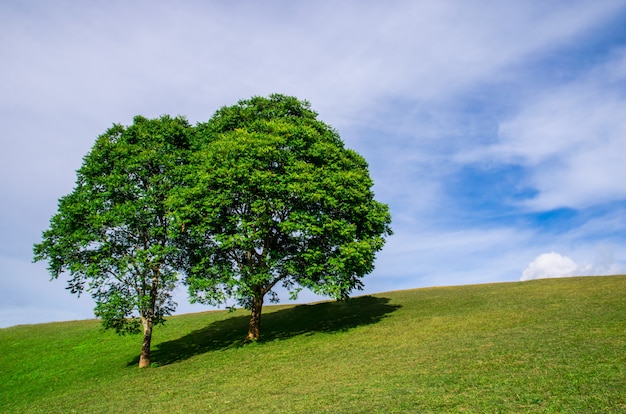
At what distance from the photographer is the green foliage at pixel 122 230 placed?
37.1 metres

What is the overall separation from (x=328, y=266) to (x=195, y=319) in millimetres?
28505

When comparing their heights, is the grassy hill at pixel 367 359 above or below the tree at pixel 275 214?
below

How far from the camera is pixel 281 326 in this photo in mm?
47031

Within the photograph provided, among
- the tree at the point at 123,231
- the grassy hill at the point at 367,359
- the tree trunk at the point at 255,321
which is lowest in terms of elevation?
the grassy hill at the point at 367,359

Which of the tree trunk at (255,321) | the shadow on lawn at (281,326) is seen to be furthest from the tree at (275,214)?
the shadow on lawn at (281,326)

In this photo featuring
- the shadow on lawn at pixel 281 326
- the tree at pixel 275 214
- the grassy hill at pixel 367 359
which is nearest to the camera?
the grassy hill at pixel 367 359

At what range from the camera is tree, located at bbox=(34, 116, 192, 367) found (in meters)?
37.1

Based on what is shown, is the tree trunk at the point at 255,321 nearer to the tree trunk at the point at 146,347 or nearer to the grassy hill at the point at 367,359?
the grassy hill at the point at 367,359

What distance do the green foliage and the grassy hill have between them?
6.64 meters

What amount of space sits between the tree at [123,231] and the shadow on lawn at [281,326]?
5.26 metres

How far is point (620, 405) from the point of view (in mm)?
15734

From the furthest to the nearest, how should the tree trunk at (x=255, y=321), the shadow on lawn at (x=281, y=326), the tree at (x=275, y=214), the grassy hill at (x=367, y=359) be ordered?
1. the shadow on lawn at (x=281, y=326)
2. the tree trunk at (x=255, y=321)
3. the tree at (x=275, y=214)
4. the grassy hill at (x=367, y=359)

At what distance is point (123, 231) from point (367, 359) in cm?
2481

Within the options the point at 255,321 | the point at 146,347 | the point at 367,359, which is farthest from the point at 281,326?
the point at 367,359
